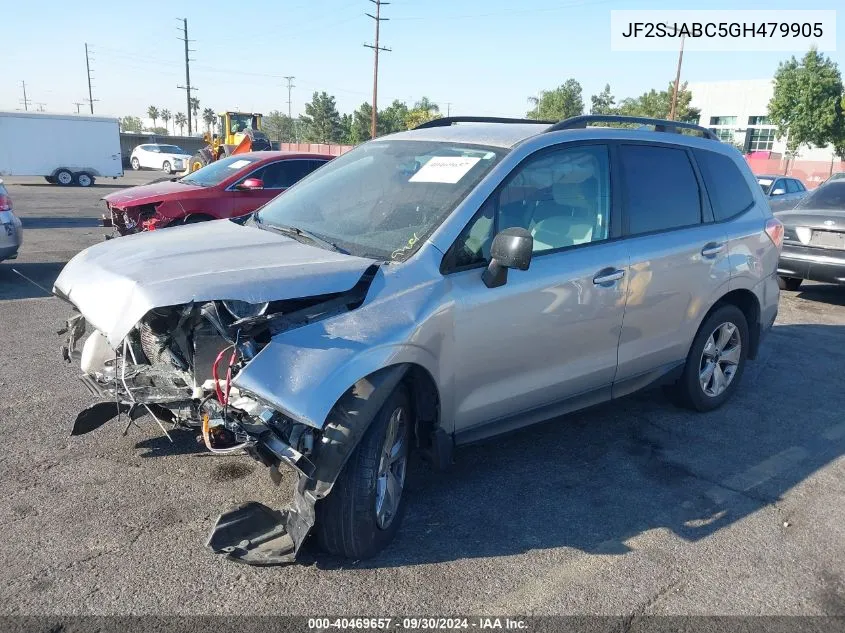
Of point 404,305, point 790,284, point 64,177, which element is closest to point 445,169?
point 404,305

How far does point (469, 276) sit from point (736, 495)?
207cm

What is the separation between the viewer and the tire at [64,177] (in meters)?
27.6

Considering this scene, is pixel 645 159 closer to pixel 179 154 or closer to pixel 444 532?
pixel 444 532

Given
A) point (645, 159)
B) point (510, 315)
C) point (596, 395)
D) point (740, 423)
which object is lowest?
point (740, 423)

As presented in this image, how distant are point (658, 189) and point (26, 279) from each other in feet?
22.1

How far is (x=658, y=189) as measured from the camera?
4.48 meters

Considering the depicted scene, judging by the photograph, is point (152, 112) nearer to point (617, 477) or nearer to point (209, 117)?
point (209, 117)

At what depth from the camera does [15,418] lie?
14.5ft

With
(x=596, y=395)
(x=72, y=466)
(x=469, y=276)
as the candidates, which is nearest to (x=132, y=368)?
(x=72, y=466)

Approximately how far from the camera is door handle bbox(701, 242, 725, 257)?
465cm

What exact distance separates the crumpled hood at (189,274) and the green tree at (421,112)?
56.4 meters


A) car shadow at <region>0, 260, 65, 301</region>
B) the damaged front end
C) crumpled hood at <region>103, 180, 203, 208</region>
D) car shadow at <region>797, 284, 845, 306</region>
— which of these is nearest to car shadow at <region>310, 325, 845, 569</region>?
the damaged front end

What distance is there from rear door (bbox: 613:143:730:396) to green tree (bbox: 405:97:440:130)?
55118 mm

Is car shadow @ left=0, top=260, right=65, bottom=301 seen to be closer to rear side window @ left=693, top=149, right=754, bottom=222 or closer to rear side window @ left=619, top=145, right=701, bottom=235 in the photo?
rear side window @ left=619, top=145, right=701, bottom=235
